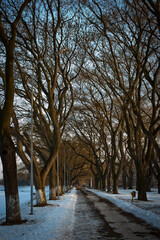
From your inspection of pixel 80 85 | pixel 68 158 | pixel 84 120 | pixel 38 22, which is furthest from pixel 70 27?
pixel 68 158

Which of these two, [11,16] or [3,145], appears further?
[11,16]

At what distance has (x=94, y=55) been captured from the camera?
1908 cm

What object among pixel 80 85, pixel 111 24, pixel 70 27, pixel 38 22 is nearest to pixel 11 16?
pixel 38 22

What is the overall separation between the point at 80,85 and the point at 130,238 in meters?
20.0

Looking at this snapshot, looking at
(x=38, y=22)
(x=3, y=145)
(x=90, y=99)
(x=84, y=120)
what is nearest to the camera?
(x=3, y=145)

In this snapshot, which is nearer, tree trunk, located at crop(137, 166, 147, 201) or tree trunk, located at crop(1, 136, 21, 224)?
tree trunk, located at crop(1, 136, 21, 224)

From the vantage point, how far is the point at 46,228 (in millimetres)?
8367

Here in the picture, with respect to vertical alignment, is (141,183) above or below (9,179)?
below

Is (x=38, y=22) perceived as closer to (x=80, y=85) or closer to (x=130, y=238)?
(x=80, y=85)

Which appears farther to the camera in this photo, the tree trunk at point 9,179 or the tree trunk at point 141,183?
the tree trunk at point 141,183

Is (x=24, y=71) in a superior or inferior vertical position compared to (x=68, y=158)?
superior

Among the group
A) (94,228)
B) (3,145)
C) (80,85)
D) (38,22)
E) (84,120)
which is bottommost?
(94,228)

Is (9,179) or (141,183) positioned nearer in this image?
(9,179)

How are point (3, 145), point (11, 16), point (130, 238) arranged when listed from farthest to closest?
point (11, 16)
point (3, 145)
point (130, 238)
